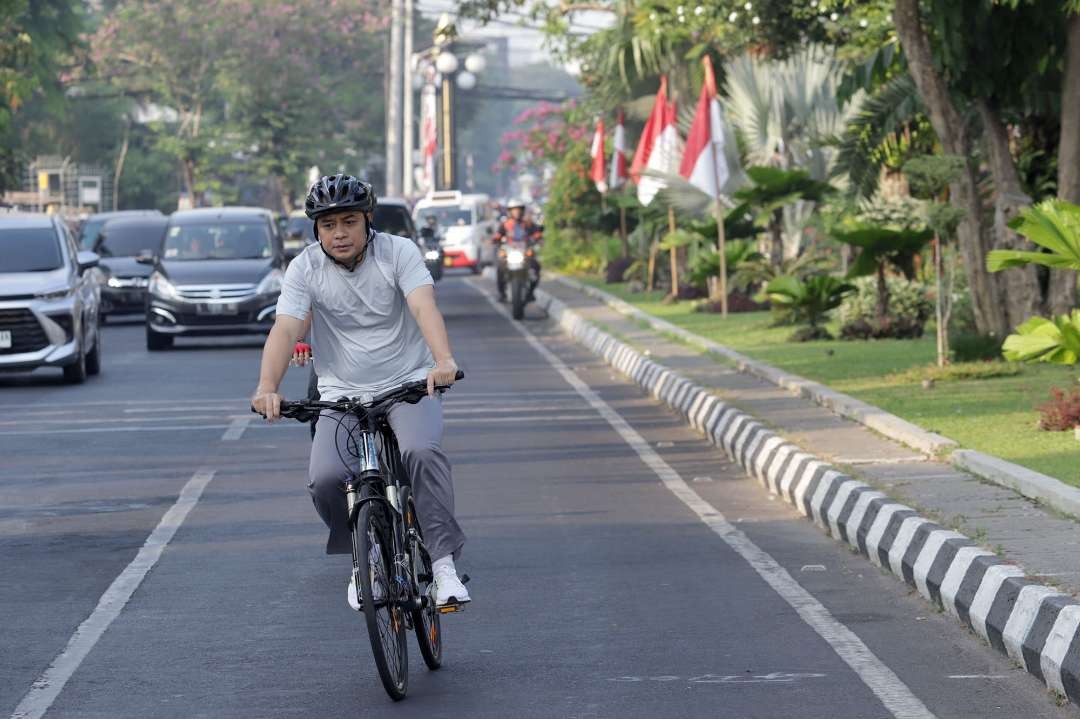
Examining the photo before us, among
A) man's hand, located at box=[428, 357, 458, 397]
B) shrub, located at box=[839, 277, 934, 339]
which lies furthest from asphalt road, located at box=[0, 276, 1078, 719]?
shrub, located at box=[839, 277, 934, 339]

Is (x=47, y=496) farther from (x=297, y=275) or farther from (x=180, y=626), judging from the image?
(x=297, y=275)

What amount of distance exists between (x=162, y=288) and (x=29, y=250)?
442 centimetres

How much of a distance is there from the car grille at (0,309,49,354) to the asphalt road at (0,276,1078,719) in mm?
4778

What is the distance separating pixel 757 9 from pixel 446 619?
17.0 metres

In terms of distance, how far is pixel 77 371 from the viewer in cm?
2202

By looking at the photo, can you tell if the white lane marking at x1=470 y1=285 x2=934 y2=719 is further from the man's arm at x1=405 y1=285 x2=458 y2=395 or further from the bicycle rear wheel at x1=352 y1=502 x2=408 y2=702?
the man's arm at x1=405 y1=285 x2=458 y2=395

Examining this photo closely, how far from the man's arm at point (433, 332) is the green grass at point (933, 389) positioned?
4887mm

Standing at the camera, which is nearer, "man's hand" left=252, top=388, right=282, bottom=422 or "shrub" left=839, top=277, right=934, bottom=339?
"man's hand" left=252, top=388, right=282, bottom=422

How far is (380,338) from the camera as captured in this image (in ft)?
26.0

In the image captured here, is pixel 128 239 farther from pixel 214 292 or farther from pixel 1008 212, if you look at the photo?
pixel 1008 212

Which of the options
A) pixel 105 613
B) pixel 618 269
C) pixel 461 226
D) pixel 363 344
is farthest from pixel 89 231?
pixel 363 344

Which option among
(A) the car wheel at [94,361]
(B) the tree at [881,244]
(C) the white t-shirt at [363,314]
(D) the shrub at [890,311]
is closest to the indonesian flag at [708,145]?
(D) the shrub at [890,311]

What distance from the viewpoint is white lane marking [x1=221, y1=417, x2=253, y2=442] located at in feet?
53.7

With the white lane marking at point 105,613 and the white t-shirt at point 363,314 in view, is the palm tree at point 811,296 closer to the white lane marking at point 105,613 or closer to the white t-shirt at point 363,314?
the white lane marking at point 105,613
